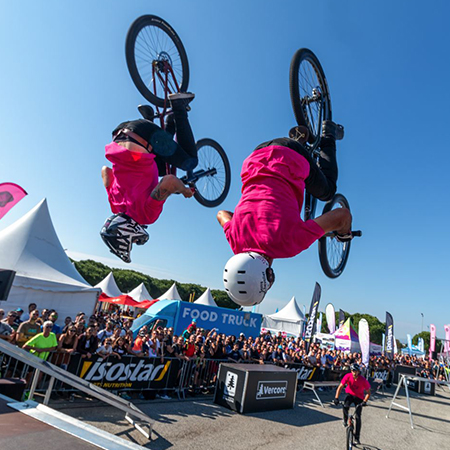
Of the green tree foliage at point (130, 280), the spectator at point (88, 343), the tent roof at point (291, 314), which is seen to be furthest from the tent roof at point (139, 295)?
the spectator at point (88, 343)

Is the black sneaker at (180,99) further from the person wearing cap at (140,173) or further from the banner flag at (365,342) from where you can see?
the banner flag at (365,342)

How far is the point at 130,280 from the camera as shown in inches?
2263

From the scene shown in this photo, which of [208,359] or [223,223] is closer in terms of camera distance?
[223,223]

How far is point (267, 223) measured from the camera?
145 inches

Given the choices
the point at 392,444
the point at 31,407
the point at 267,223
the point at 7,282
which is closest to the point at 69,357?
the point at 7,282

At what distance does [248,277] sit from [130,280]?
57.0m

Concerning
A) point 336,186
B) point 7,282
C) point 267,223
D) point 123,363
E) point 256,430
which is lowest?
point 256,430

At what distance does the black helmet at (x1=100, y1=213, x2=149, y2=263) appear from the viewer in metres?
3.31

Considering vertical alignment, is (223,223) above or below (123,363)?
above

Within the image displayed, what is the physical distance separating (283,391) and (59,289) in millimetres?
9687

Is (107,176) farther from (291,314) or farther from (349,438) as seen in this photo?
(291,314)

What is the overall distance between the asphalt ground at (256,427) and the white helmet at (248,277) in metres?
4.29

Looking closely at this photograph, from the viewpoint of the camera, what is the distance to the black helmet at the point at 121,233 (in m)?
3.31

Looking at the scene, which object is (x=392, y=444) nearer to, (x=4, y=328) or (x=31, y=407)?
(x=31, y=407)
